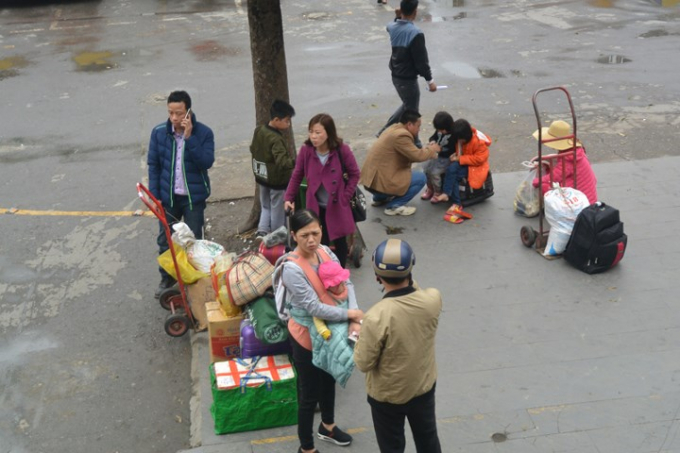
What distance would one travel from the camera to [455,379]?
6.18 m

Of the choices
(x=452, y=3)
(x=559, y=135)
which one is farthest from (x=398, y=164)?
(x=452, y=3)

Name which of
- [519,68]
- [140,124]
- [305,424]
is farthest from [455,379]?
[519,68]

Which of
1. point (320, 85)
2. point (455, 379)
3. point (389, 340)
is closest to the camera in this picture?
point (389, 340)

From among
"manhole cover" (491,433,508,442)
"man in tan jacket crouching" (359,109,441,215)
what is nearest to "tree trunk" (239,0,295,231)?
"man in tan jacket crouching" (359,109,441,215)

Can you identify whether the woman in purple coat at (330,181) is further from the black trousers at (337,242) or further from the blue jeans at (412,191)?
the blue jeans at (412,191)

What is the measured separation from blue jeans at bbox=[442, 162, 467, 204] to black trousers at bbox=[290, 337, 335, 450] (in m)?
3.94

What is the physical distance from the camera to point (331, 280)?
5242 mm

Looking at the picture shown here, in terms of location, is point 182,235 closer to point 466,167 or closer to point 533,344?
point 533,344

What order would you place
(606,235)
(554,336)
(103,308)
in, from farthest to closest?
(103,308) < (606,235) < (554,336)

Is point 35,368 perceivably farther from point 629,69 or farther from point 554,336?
point 629,69

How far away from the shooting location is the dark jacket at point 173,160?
23.9 feet

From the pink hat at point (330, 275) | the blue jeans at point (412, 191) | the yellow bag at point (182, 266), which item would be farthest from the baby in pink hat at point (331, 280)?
the blue jeans at point (412, 191)

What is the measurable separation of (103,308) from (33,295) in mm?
823

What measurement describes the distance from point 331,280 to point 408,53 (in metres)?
5.63
